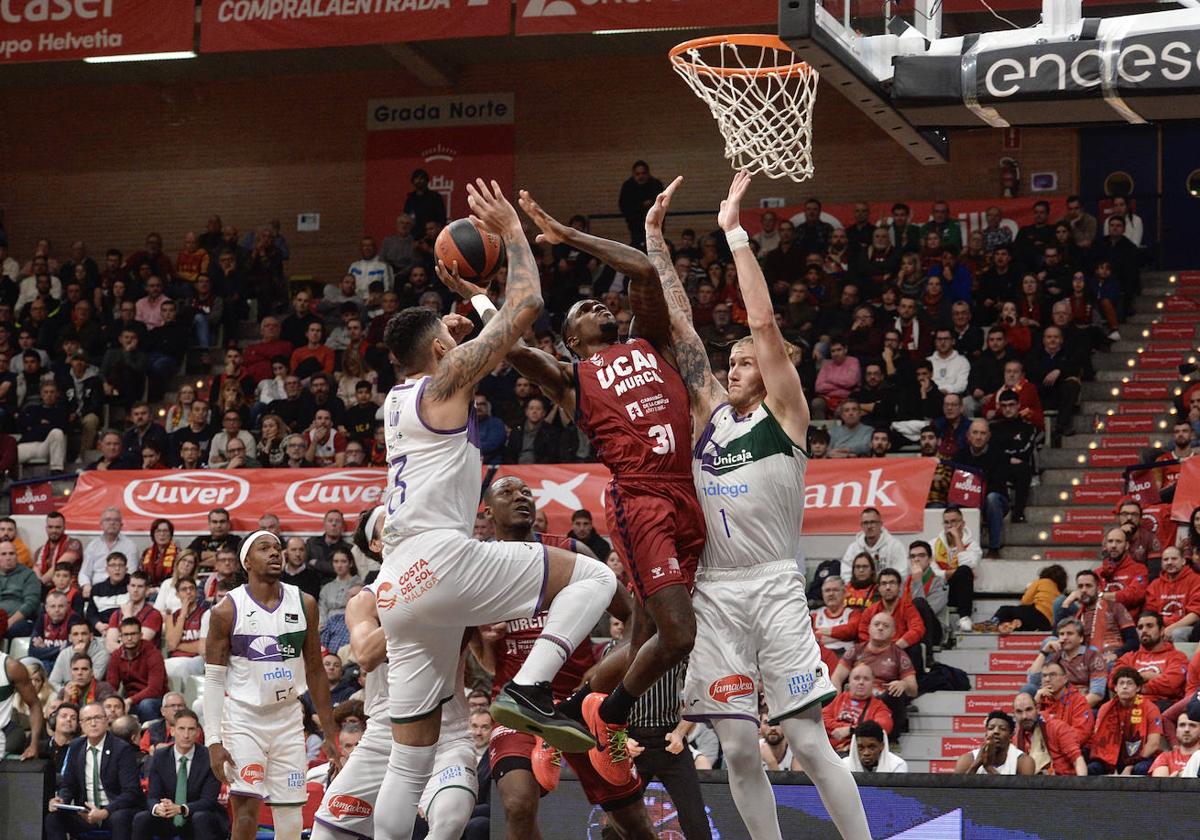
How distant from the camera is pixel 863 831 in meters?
7.53

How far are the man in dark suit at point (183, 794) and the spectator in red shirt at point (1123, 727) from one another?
671 cm

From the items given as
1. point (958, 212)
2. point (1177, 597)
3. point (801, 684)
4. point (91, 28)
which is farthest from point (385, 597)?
point (91, 28)

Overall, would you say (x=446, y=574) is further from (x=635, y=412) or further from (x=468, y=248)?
(x=468, y=248)

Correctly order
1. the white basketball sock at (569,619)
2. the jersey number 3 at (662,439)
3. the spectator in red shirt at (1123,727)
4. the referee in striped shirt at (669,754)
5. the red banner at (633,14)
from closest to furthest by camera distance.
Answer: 1. the white basketball sock at (569,619)
2. the jersey number 3 at (662,439)
3. the referee in striped shirt at (669,754)
4. the spectator in red shirt at (1123,727)
5. the red banner at (633,14)

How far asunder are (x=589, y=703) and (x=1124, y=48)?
166 inches

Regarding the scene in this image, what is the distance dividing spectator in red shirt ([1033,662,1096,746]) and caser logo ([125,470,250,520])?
30.9ft

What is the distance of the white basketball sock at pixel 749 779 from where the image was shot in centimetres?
767

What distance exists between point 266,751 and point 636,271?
438 centimetres

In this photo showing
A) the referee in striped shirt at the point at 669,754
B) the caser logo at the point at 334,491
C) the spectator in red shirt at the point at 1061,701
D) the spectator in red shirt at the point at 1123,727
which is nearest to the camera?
the referee in striped shirt at the point at 669,754

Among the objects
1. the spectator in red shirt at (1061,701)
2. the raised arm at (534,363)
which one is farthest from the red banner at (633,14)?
the raised arm at (534,363)

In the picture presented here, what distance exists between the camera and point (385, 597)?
294 inches

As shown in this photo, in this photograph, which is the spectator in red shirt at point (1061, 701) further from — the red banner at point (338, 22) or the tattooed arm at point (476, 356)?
the red banner at point (338, 22)

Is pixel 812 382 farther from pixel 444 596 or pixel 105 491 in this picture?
pixel 444 596

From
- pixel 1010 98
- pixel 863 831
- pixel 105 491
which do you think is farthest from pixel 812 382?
pixel 863 831
